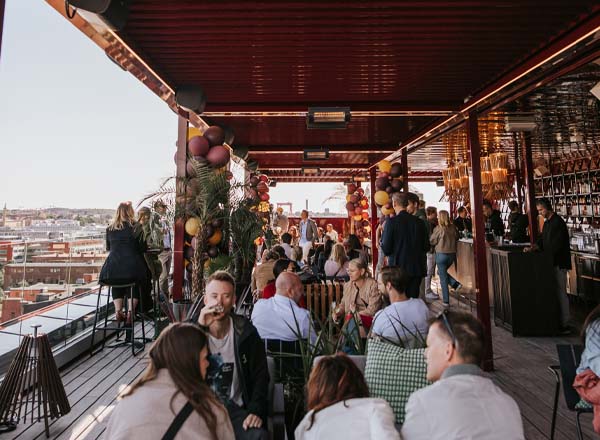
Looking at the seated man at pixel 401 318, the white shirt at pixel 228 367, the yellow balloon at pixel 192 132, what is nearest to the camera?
the white shirt at pixel 228 367

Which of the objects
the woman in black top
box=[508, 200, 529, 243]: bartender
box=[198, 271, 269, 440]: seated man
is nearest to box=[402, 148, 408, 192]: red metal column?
box=[508, 200, 529, 243]: bartender

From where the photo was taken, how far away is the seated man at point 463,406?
1.14 metres

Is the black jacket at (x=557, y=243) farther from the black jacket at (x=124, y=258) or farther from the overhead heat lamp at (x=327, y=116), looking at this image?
the black jacket at (x=124, y=258)

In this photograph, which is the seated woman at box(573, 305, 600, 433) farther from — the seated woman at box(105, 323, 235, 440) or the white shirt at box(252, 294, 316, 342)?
the seated woman at box(105, 323, 235, 440)

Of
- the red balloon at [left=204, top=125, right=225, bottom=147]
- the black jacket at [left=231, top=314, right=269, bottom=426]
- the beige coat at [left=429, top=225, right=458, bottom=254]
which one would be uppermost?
the red balloon at [left=204, top=125, right=225, bottom=147]

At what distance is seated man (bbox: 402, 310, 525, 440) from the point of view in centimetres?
114

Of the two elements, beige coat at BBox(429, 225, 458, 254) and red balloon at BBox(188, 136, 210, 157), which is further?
beige coat at BBox(429, 225, 458, 254)

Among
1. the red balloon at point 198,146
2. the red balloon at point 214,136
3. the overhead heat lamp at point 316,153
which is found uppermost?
the overhead heat lamp at point 316,153

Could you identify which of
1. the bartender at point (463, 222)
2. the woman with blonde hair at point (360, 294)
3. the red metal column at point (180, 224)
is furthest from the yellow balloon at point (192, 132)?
the bartender at point (463, 222)

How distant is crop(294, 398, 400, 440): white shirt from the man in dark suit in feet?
12.4

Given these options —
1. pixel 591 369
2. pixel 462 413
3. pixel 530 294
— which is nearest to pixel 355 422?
pixel 462 413

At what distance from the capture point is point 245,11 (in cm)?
293

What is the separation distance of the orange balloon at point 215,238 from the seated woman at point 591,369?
4.04 meters

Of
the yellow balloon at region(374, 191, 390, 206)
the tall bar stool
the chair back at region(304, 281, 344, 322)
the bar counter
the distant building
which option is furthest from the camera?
the yellow balloon at region(374, 191, 390, 206)
